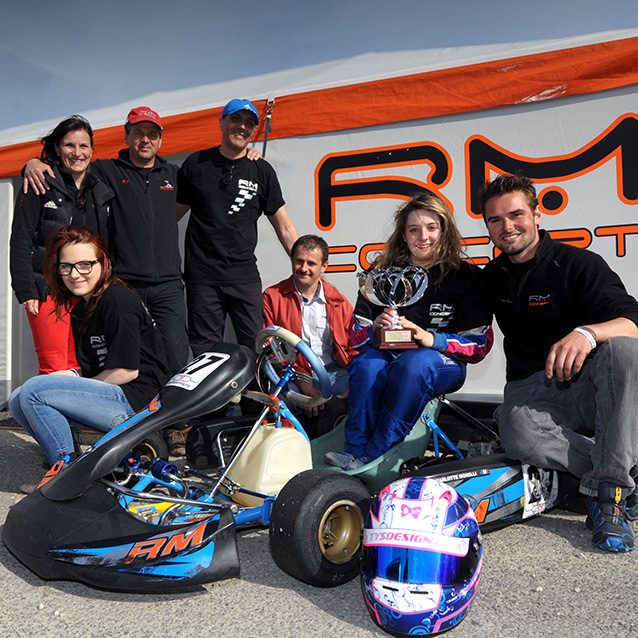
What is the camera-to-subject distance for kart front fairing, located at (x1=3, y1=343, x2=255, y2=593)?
169 cm

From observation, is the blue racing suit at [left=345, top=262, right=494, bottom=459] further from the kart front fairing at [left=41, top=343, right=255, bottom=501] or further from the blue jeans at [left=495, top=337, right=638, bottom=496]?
the kart front fairing at [left=41, top=343, right=255, bottom=501]

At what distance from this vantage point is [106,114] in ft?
17.0

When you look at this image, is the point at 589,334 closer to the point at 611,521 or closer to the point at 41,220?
the point at 611,521

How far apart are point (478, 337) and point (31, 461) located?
104 inches

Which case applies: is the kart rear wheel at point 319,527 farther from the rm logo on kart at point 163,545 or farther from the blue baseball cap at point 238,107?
the blue baseball cap at point 238,107

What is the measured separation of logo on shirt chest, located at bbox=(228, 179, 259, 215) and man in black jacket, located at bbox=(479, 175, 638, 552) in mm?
1666

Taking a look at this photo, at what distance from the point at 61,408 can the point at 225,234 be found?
1521 mm

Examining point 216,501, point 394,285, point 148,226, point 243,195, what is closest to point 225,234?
point 243,195

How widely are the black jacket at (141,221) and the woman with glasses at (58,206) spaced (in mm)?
84

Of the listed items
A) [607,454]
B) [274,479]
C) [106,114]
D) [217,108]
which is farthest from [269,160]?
[607,454]

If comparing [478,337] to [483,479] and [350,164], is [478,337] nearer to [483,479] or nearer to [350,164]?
[483,479]

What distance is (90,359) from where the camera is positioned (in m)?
2.96

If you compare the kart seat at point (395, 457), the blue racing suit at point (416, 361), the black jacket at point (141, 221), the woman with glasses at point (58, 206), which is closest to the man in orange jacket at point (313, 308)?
the blue racing suit at point (416, 361)

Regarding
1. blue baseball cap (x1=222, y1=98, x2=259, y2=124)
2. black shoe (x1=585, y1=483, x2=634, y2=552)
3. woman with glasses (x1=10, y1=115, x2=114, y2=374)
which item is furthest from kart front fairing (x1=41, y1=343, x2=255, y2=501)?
blue baseball cap (x1=222, y1=98, x2=259, y2=124)
